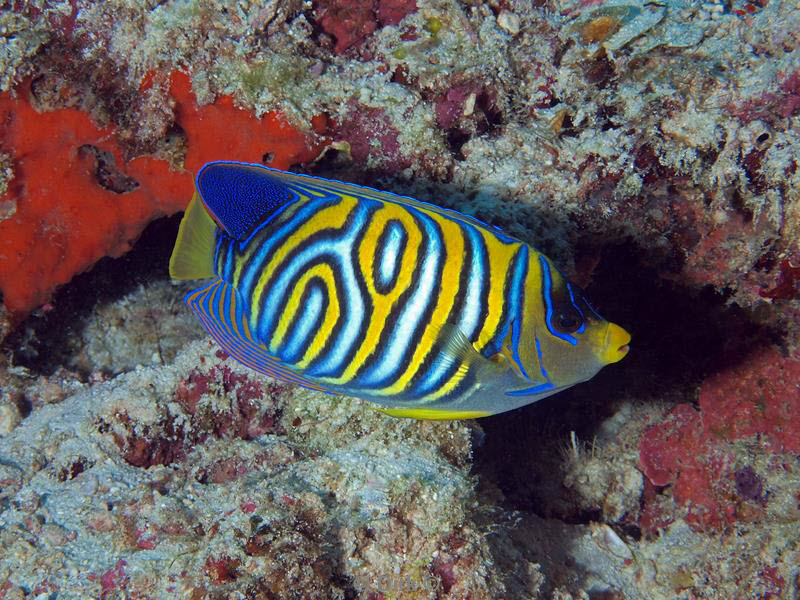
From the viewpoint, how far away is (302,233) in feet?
6.20

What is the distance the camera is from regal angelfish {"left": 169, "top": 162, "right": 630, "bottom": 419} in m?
1.78

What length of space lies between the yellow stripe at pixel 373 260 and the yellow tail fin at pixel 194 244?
0.62 meters

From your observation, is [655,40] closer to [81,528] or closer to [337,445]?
[337,445]

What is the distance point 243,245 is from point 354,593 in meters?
1.47

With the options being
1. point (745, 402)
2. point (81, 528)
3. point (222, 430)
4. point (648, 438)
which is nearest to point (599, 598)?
point (648, 438)

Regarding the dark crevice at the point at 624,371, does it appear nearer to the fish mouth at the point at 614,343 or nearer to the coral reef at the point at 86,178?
the fish mouth at the point at 614,343

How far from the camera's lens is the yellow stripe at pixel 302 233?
6.08 feet

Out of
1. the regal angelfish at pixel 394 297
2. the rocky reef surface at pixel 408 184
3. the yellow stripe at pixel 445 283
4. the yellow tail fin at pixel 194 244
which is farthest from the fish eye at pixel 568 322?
the yellow tail fin at pixel 194 244

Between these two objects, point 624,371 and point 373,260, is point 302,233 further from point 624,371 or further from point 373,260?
point 624,371

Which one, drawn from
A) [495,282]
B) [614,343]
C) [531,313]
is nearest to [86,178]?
[495,282]

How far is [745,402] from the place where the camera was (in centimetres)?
389

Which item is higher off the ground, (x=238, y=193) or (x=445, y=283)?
(x=238, y=193)

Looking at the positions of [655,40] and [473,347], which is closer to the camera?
[473,347]

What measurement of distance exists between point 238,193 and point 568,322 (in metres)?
1.25
